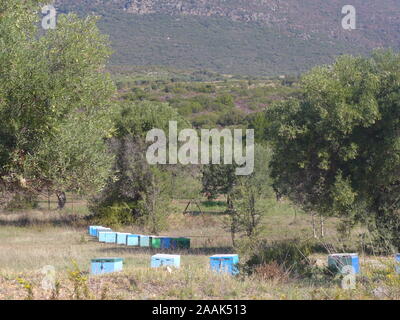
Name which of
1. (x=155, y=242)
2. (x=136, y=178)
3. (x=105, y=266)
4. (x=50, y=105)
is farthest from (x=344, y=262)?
(x=136, y=178)

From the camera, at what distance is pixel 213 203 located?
47594mm

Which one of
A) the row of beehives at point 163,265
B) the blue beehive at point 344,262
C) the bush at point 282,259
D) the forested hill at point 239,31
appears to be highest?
the forested hill at point 239,31

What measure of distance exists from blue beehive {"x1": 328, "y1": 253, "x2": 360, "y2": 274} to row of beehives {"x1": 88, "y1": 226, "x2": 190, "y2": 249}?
1281 cm

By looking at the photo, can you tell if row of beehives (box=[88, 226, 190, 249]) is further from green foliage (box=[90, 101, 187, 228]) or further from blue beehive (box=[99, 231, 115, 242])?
green foliage (box=[90, 101, 187, 228])

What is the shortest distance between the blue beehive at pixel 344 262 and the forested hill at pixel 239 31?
255ft

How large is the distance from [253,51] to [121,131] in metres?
66.6

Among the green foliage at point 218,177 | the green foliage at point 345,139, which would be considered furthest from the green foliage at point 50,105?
the green foliage at point 218,177

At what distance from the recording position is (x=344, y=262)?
1038cm

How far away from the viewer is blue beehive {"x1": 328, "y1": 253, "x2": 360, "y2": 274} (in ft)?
30.9

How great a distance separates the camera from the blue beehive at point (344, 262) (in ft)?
30.9

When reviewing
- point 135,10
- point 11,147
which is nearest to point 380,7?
point 135,10

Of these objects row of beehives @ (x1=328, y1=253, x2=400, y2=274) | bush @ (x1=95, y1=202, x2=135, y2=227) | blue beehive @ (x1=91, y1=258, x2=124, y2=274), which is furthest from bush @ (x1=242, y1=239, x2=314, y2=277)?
bush @ (x1=95, y1=202, x2=135, y2=227)

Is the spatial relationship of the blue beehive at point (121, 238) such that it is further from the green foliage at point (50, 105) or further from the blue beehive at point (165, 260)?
the green foliage at point (50, 105)

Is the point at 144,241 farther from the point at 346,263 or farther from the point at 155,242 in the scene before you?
the point at 346,263
